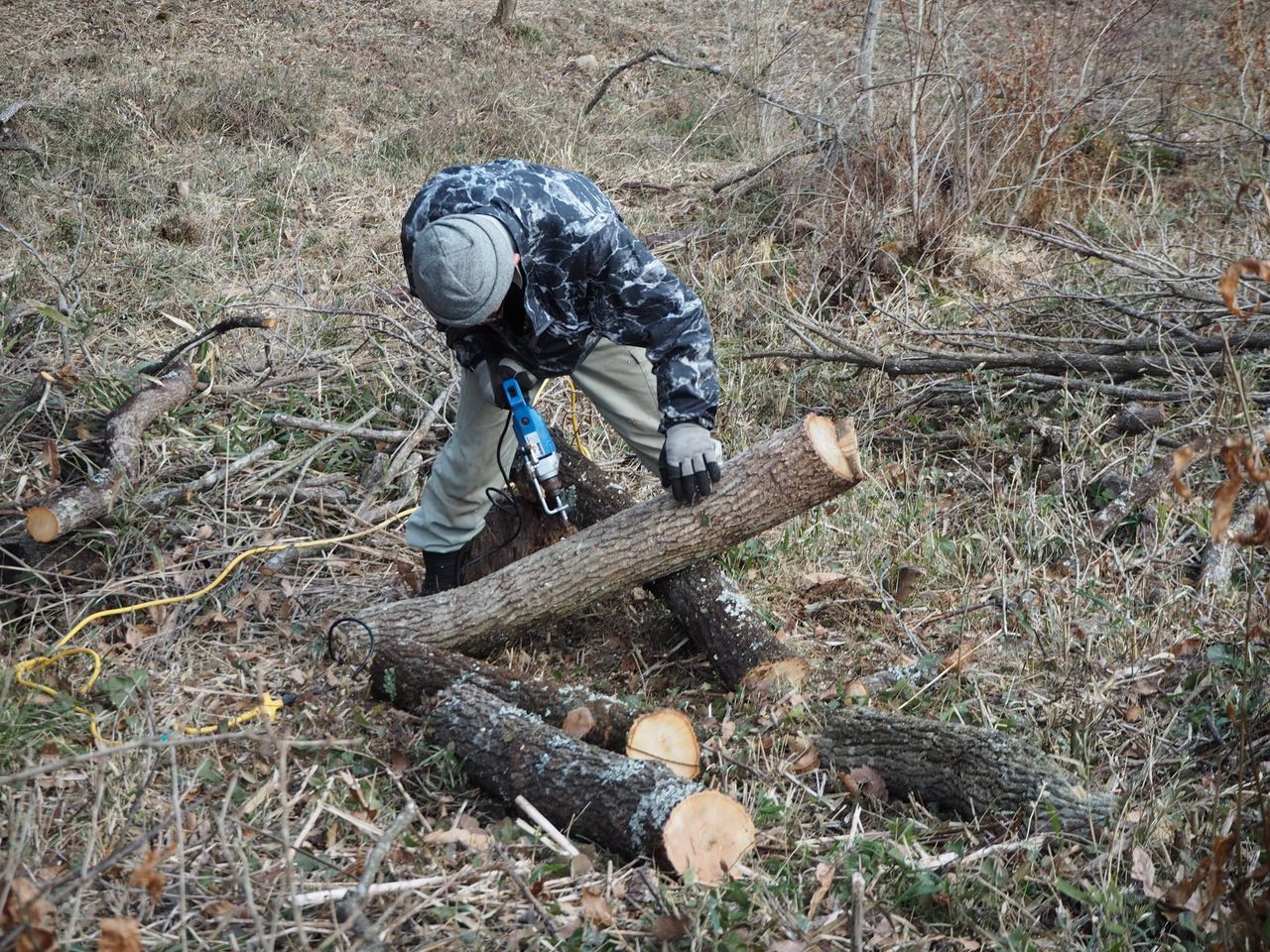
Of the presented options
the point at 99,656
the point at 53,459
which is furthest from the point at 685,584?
the point at 53,459

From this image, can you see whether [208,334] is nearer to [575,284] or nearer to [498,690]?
[575,284]

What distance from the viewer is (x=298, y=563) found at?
4238 millimetres

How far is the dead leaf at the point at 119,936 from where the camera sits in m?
1.77

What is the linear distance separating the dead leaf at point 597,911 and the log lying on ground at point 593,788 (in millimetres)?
194

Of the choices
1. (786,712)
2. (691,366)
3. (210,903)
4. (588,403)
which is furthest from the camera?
(588,403)

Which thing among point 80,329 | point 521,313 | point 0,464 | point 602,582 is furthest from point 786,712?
point 80,329

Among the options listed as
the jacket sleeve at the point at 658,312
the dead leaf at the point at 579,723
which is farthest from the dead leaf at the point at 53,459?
the dead leaf at the point at 579,723

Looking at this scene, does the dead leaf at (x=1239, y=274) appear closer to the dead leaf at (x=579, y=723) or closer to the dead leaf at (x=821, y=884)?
the dead leaf at (x=821, y=884)

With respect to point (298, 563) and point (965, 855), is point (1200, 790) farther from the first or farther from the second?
point (298, 563)

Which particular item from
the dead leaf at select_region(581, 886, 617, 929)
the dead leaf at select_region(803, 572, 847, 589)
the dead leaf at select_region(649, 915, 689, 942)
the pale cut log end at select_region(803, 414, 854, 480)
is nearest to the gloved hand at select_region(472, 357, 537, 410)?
the pale cut log end at select_region(803, 414, 854, 480)

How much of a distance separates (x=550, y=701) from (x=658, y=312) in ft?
4.04

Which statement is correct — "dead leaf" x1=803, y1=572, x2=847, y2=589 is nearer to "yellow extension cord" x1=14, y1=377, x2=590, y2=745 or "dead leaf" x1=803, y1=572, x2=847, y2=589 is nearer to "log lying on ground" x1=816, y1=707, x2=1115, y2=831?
"log lying on ground" x1=816, y1=707, x2=1115, y2=831

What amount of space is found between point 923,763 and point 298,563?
2542 mm

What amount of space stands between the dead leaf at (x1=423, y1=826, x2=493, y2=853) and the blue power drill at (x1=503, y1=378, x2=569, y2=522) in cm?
116
